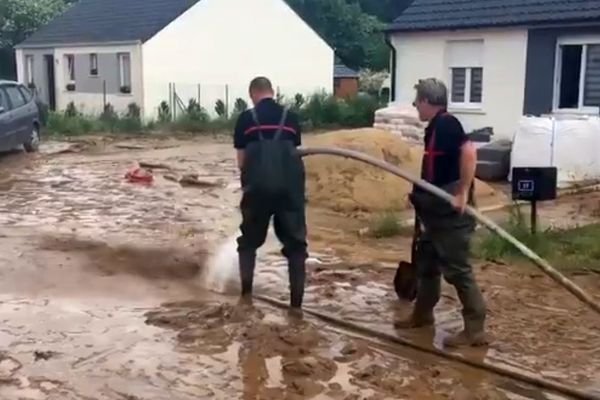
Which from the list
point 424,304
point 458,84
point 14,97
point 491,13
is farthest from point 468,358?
point 14,97

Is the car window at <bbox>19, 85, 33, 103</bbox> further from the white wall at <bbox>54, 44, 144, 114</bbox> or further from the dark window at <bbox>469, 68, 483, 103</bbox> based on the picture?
the white wall at <bbox>54, 44, 144, 114</bbox>

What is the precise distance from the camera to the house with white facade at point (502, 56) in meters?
16.9

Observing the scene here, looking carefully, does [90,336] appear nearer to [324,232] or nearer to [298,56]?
[324,232]

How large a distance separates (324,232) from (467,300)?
16.1 ft

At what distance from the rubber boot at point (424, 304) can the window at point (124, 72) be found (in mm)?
26393

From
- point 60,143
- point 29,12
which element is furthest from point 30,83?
point 60,143

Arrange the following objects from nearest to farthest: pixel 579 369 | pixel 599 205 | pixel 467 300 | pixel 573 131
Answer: pixel 579 369
pixel 467 300
pixel 599 205
pixel 573 131

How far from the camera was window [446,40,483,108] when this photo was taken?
61.6 ft

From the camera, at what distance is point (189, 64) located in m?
32.0

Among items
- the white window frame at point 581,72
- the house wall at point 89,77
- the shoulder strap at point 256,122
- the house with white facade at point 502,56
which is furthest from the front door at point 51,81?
the shoulder strap at point 256,122

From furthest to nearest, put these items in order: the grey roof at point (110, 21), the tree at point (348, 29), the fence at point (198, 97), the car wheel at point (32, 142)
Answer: the tree at point (348, 29) < the grey roof at point (110, 21) < the fence at point (198, 97) < the car wheel at point (32, 142)

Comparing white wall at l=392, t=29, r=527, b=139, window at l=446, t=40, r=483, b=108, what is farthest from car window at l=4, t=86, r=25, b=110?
window at l=446, t=40, r=483, b=108

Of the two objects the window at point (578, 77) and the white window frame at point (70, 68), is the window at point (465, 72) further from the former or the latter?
the white window frame at point (70, 68)

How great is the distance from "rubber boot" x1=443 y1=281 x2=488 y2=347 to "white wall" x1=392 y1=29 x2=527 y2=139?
12.1 meters
